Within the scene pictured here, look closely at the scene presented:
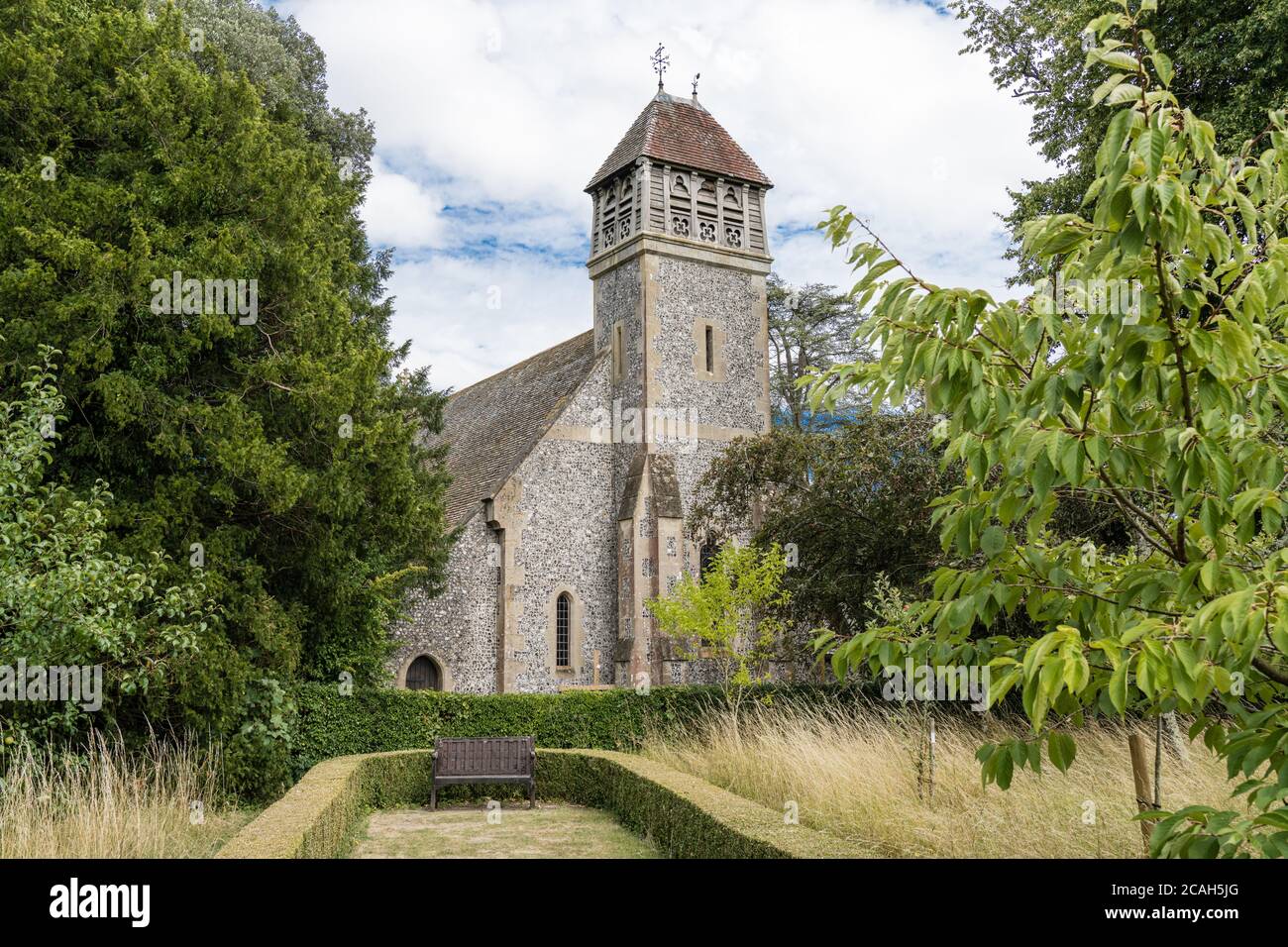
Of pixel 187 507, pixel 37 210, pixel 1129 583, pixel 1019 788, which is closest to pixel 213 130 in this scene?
pixel 37 210

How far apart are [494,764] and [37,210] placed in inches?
328

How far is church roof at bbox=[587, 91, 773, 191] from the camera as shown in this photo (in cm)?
2745

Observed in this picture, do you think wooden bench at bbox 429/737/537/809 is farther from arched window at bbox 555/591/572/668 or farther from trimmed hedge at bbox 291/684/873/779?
arched window at bbox 555/591/572/668

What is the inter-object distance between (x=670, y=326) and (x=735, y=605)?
912cm

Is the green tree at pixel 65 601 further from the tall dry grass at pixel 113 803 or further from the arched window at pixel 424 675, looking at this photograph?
the arched window at pixel 424 675

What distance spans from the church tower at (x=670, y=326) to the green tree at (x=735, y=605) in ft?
10.3

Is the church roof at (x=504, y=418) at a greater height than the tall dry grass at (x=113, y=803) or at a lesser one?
greater

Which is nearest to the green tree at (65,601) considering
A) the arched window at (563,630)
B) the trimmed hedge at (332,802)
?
the trimmed hedge at (332,802)

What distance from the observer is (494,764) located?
14.0 m

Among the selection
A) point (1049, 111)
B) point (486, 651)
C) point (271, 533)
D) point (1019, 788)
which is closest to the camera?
point (1019, 788)

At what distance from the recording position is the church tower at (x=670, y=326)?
25109 mm

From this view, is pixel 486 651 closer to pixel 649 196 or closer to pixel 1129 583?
pixel 649 196

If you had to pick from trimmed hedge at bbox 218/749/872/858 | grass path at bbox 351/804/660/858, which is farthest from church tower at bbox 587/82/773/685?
grass path at bbox 351/804/660/858

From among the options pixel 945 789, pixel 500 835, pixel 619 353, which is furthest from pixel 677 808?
pixel 619 353
